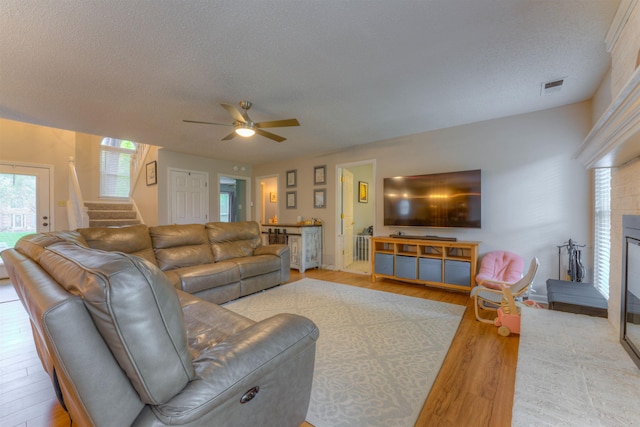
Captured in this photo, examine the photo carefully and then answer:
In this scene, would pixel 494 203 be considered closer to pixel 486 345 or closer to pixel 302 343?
pixel 486 345

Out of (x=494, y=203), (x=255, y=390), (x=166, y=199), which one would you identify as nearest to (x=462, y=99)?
(x=494, y=203)

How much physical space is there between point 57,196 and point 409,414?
703 centimetres

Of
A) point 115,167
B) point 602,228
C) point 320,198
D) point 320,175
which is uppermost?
point 115,167

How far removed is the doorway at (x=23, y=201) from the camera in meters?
4.52

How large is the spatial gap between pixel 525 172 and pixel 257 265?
3786mm

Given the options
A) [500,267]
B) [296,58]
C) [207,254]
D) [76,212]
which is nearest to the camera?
[296,58]

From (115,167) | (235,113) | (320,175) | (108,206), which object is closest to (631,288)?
(235,113)

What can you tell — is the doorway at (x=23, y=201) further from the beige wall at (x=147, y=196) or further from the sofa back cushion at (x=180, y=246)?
the sofa back cushion at (x=180, y=246)

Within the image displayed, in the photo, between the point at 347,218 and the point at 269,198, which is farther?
the point at 269,198

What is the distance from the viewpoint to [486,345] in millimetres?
2176

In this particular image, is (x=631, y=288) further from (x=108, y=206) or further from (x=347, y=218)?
(x=108, y=206)

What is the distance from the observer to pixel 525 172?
3314 millimetres

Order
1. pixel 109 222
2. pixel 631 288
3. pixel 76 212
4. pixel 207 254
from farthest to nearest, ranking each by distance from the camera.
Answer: pixel 109 222
pixel 76 212
pixel 207 254
pixel 631 288

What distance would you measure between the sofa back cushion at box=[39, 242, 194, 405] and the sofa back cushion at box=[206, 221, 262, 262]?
2.86m
